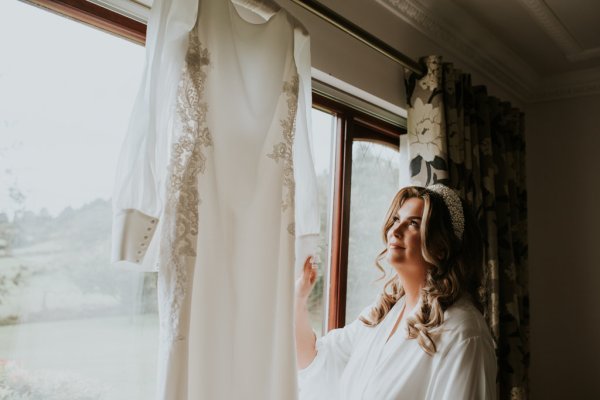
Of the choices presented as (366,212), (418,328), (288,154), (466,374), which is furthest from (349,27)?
(466,374)

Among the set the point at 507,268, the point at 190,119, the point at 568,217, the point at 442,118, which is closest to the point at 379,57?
the point at 442,118

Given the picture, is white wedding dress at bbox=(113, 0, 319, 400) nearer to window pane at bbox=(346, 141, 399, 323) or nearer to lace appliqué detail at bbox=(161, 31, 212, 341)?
lace appliqué detail at bbox=(161, 31, 212, 341)

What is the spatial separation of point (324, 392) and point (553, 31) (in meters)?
2.22

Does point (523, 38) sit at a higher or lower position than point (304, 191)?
higher

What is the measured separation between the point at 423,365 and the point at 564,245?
222 cm

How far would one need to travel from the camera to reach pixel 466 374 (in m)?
1.27

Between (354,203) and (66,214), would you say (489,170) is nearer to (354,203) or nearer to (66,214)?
(354,203)

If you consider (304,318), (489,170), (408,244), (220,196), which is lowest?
(304,318)

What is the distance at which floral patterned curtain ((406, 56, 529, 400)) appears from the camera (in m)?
2.06

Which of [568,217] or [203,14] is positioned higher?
[203,14]

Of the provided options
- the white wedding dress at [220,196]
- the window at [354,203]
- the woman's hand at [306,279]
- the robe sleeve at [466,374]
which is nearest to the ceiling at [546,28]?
the window at [354,203]

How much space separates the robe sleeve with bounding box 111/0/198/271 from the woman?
2.01ft

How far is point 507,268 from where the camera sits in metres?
2.47

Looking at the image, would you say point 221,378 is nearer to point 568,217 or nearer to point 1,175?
point 1,175
